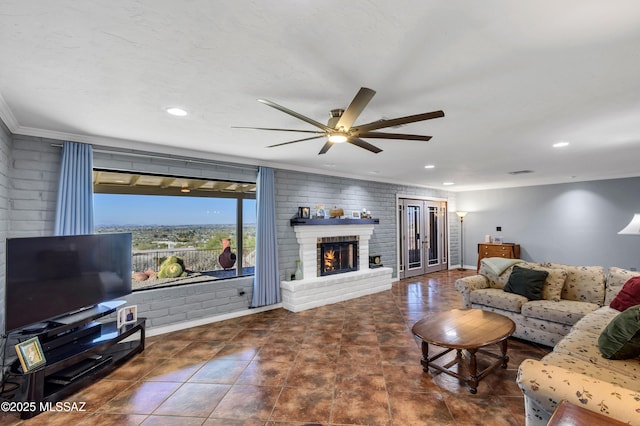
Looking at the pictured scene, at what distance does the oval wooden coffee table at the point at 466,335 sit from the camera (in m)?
2.34

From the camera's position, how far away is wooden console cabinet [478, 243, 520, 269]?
7.09 metres

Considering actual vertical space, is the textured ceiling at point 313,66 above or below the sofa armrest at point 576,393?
above

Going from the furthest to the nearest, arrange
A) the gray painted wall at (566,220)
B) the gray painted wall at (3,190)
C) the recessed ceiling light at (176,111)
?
the gray painted wall at (566,220)
the gray painted wall at (3,190)
the recessed ceiling light at (176,111)

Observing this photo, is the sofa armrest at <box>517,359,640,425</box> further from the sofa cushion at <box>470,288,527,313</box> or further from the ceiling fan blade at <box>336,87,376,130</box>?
the sofa cushion at <box>470,288,527,313</box>

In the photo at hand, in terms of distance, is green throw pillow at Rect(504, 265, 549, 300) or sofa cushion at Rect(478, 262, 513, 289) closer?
green throw pillow at Rect(504, 265, 549, 300)

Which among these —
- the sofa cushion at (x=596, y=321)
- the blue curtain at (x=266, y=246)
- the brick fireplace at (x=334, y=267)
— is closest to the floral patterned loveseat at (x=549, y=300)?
the sofa cushion at (x=596, y=321)

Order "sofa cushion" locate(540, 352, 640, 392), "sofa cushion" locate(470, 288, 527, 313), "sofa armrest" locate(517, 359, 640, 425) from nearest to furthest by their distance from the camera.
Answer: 1. "sofa armrest" locate(517, 359, 640, 425)
2. "sofa cushion" locate(540, 352, 640, 392)
3. "sofa cushion" locate(470, 288, 527, 313)

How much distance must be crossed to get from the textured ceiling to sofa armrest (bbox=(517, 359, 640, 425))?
175 centimetres

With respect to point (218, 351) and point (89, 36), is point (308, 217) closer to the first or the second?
point (218, 351)

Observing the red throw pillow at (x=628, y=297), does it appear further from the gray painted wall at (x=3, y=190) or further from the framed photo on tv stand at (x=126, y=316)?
the gray painted wall at (x=3, y=190)

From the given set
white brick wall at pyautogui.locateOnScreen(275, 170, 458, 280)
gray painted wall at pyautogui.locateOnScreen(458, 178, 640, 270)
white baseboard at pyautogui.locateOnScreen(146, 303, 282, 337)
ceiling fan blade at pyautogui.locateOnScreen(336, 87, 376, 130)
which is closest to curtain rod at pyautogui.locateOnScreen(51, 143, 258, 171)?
white brick wall at pyautogui.locateOnScreen(275, 170, 458, 280)

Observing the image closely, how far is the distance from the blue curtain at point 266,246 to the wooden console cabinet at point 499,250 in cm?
582

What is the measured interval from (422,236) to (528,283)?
12.7ft

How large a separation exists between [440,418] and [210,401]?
1770mm
